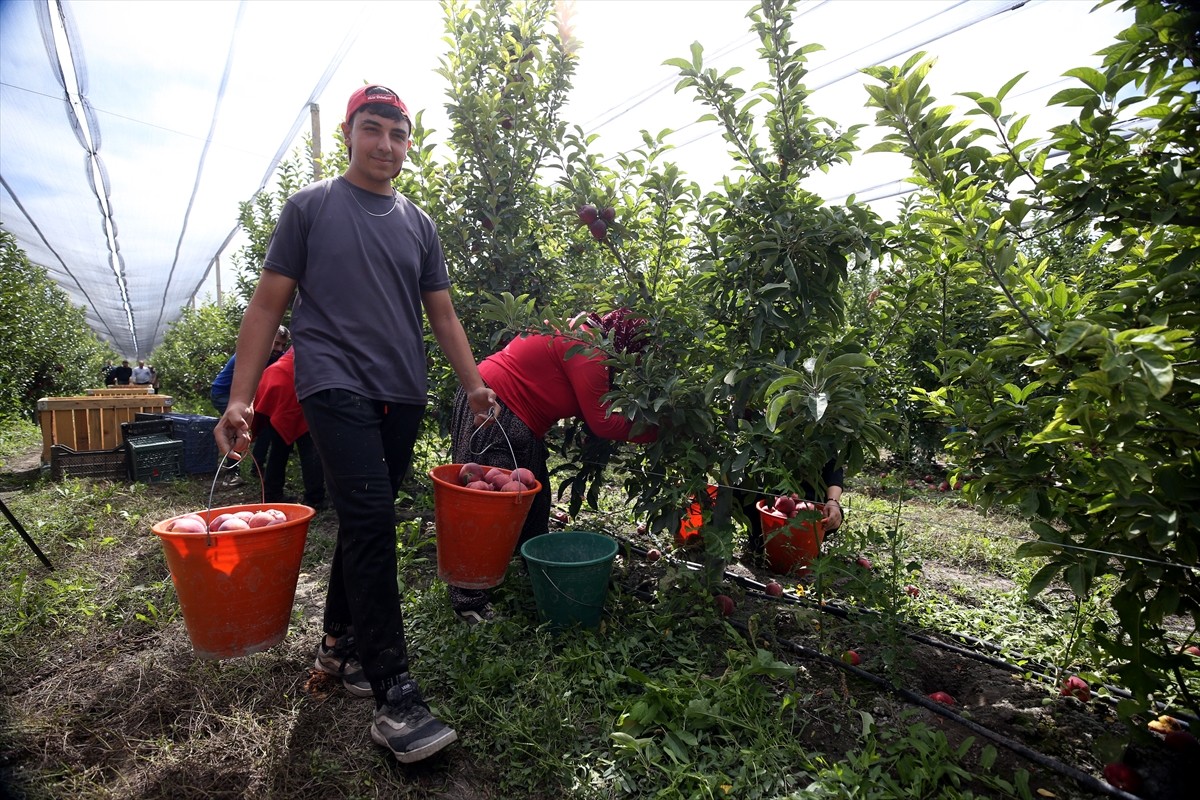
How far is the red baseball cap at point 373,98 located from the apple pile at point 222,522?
136 centimetres

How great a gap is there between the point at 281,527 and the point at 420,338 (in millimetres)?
740

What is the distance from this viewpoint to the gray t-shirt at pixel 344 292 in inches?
76.5

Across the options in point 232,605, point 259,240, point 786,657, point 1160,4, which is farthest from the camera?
point 259,240

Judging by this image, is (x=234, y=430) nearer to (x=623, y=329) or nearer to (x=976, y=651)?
(x=623, y=329)

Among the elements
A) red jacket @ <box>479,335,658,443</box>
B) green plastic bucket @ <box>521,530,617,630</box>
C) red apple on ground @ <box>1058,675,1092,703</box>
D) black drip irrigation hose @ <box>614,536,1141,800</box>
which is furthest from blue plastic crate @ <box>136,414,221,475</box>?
red apple on ground @ <box>1058,675,1092,703</box>

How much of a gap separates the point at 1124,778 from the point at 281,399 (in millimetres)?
4402

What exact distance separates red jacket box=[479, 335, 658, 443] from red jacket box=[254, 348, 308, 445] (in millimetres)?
1931

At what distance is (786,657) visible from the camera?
2459 mm

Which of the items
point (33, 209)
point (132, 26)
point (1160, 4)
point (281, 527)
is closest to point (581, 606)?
point (281, 527)

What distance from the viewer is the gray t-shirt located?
6.38 feet

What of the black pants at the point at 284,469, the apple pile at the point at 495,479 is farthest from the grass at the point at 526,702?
the black pants at the point at 284,469

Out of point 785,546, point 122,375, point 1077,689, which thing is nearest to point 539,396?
point 785,546

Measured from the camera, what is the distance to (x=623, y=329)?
2.71 metres

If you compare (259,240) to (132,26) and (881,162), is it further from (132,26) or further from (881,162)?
(881,162)
